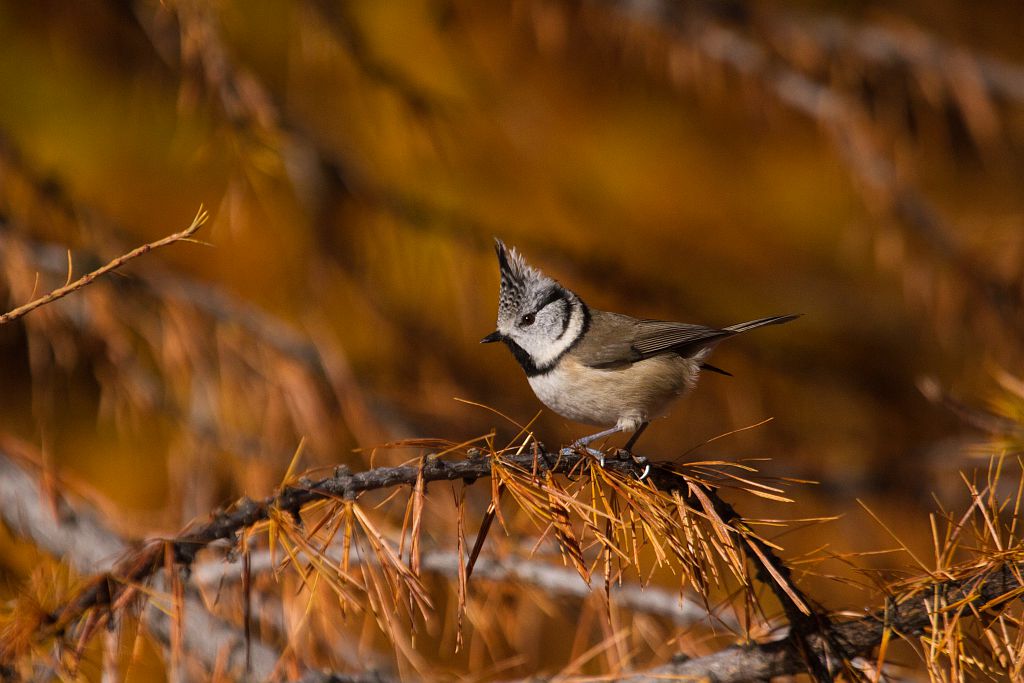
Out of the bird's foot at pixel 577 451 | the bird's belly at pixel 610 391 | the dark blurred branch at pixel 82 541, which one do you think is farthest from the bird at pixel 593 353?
the dark blurred branch at pixel 82 541

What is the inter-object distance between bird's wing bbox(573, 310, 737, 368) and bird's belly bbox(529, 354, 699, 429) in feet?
0.07

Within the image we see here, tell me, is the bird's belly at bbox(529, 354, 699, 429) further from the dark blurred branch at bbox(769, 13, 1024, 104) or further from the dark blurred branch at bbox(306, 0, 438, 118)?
the dark blurred branch at bbox(769, 13, 1024, 104)

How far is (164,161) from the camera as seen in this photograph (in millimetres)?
2363

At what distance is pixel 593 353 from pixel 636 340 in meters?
0.11

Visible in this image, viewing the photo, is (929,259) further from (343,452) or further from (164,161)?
(164,161)

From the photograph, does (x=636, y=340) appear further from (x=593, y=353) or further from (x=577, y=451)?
(x=577, y=451)

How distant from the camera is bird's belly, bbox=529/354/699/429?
1565 mm

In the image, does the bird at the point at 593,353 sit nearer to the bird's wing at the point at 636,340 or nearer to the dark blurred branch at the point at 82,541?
the bird's wing at the point at 636,340

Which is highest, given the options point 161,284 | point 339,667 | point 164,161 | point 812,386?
point 164,161

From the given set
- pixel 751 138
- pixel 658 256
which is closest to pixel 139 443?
pixel 658 256

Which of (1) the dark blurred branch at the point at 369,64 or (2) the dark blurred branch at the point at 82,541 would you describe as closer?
(2) the dark blurred branch at the point at 82,541

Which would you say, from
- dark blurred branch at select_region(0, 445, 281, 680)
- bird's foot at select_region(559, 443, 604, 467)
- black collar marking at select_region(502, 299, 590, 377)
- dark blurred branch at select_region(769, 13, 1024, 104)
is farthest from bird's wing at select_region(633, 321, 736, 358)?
dark blurred branch at select_region(769, 13, 1024, 104)

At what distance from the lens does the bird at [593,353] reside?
1580 mm

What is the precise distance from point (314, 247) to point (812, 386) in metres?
1.77
